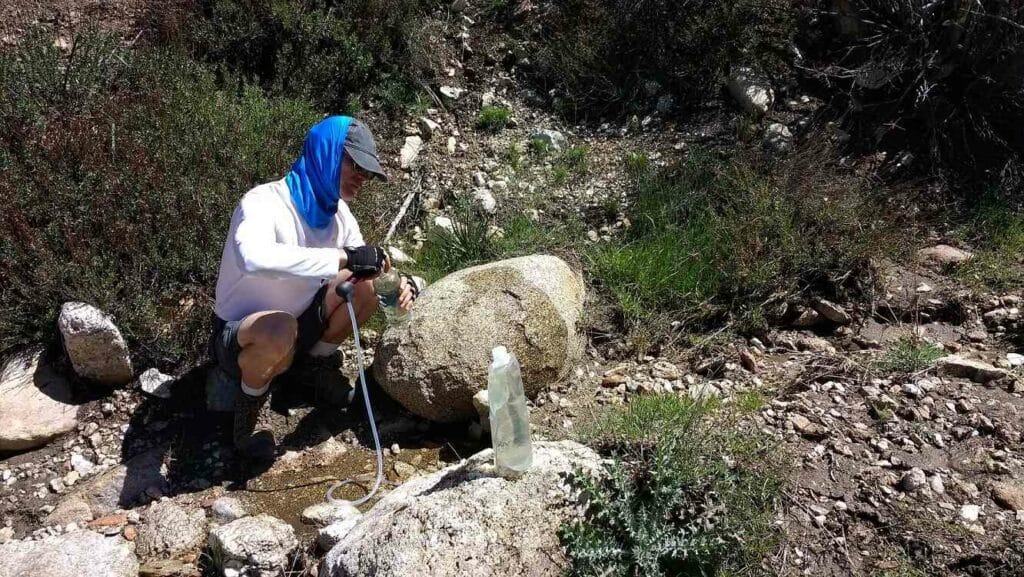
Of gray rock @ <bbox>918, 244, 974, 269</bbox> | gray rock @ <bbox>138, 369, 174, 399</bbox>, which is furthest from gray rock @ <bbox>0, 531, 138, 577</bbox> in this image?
gray rock @ <bbox>918, 244, 974, 269</bbox>

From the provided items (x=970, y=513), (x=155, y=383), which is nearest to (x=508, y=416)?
(x=970, y=513)

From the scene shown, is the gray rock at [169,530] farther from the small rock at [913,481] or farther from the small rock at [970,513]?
the small rock at [970,513]

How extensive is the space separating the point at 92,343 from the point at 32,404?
1.36ft

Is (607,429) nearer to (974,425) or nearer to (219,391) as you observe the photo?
(974,425)

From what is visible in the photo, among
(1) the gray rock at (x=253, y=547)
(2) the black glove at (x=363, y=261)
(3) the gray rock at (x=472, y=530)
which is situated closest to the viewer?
(3) the gray rock at (x=472, y=530)

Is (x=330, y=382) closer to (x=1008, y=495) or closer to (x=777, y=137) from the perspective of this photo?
(x=1008, y=495)

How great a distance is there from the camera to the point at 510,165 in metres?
5.82

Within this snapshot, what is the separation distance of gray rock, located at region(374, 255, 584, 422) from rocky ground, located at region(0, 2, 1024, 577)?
15 cm

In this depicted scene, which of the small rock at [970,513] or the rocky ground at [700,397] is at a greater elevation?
the small rock at [970,513]

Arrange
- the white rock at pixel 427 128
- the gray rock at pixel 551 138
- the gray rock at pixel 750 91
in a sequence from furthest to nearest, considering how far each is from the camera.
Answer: the white rock at pixel 427 128
the gray rock at pixel 551 138
the gray rock at pixel 750 91

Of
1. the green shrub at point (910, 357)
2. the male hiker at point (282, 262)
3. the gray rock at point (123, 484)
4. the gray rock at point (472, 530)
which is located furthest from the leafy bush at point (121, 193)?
the green shrub at point (910, 357)

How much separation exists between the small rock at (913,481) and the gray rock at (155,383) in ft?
11.2

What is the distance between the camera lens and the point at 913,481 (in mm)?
2781

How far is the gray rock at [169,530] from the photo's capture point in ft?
9.79
